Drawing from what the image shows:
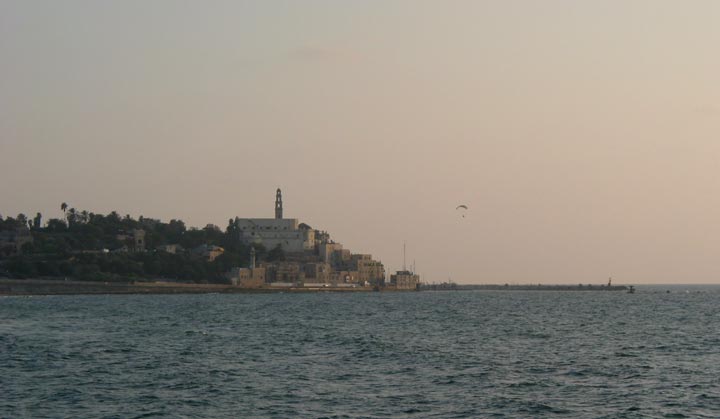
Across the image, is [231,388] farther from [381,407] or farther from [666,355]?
[666,355]

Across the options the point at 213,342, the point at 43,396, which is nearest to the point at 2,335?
the point at 213,342

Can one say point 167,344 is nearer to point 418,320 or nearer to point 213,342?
point 213,342

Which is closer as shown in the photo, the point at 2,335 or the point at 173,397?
the point at 173,397

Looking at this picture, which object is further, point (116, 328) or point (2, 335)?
point (116, 328)

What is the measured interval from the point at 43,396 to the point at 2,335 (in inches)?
1464

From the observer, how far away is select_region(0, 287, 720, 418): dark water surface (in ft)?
141

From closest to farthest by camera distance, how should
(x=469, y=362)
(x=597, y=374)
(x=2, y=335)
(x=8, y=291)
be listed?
(x=597, y=374) → (x=469, y=362) → (x=2, y=335) → (x=8, y=291)

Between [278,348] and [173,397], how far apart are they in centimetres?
2443

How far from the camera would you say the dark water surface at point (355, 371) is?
4291 centimetres

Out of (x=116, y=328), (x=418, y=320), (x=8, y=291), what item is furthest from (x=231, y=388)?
(x=8, y=291)

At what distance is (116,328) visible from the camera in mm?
89938

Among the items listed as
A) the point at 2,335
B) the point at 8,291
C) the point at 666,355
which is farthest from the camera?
the point at 8,291

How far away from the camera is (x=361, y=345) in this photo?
235 feet

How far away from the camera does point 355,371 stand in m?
54.9
